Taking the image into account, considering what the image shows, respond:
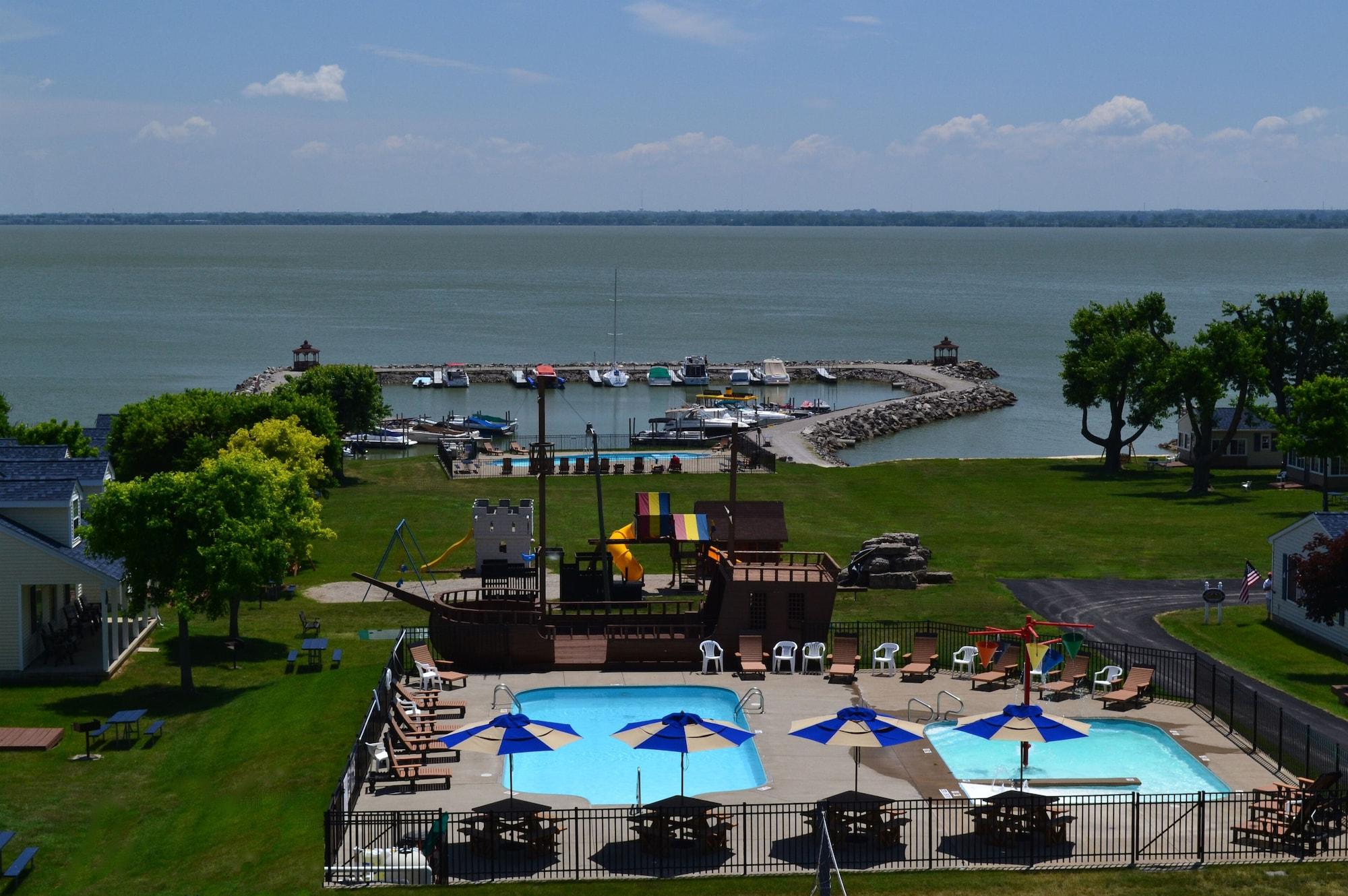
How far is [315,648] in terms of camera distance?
118 feet

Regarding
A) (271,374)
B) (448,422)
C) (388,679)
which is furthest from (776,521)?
(271,374)

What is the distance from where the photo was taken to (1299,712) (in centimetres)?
3167

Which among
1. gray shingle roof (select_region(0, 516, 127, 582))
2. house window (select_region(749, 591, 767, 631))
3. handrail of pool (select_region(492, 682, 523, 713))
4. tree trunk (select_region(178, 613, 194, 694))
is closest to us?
handrail of pool (select_region(492, 682, 523, 713))

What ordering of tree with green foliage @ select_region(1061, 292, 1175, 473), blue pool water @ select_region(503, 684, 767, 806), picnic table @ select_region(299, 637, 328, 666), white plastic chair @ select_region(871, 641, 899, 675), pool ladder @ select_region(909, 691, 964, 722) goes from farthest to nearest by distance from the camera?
tree with green foliage @ select_region(1061, 292, 1175, 473) → picnic table @ select_region(299, 637, 328, 666) → white plastic chair @ select_region(871, 641, 899, 675) → pool ladder @ select_region(909, 691, 964, 722) → blue pool water @ select_region(503, 684, 767, 806)

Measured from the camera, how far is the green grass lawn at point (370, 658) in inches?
902

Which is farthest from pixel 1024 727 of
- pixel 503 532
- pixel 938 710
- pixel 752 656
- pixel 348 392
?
pixel 348 392

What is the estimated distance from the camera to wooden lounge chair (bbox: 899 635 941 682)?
1359 inches

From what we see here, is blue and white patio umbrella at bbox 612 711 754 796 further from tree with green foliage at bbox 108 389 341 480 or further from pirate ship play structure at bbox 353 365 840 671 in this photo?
tree with green foliage at bbox 108 389 341 480

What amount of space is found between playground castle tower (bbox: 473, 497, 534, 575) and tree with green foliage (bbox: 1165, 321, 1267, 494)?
Result: 104 feet

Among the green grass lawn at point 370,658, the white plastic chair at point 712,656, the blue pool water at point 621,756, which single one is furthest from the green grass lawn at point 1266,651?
the blue pool water at point 621,756

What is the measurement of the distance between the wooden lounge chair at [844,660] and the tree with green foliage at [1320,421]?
75.1 feet

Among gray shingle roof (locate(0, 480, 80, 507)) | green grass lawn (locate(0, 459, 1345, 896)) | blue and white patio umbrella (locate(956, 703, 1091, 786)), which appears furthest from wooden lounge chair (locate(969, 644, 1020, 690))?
gray shingle roof (locate(0, 480, 80, 507))

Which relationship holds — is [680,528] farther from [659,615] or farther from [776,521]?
[659,615]

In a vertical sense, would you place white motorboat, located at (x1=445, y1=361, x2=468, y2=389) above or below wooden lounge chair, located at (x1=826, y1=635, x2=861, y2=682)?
above
